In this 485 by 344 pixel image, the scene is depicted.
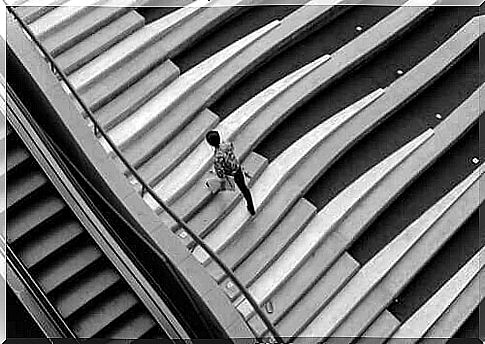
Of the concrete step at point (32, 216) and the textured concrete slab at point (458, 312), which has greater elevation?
the concrete step at point (32, 216)

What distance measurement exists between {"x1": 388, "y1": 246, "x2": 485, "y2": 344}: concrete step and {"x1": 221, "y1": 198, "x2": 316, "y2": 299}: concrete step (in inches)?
59.5

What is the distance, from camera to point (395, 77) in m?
10.3

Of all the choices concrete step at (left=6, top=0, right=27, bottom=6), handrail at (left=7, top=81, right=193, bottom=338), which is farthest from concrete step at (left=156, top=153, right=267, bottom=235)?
concrete step at (left=6, top=0, right=27, bottom=6)

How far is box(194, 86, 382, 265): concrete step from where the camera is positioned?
8609mm

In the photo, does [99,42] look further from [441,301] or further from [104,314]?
[441,301]

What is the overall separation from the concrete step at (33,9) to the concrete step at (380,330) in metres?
5.15

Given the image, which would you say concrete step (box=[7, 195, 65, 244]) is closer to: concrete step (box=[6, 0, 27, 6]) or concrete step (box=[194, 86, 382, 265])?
concrete step (box=[194, 86, 382, 265])

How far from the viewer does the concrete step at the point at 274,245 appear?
8.48 metres

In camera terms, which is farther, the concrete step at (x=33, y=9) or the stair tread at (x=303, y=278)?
the concrete step at (x=33, y=9)

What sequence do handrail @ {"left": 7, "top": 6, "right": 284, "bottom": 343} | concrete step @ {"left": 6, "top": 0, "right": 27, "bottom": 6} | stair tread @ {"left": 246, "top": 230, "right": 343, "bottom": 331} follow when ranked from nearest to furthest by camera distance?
handrail @ {"left": 7, "top": 6, "right": 284, "bottom": 343} < stair tread @ {"left": 246, "top": 230, "right": 343, "bottom": 331} < concrete step @ {"left": 6, "top": 0, "right": 27, "bottom": 6}

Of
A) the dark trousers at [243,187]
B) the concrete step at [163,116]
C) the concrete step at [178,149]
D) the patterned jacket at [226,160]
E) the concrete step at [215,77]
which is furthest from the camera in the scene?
the concrete step at [215,77]

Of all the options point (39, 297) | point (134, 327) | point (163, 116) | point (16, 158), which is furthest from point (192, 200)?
point (39, 297)

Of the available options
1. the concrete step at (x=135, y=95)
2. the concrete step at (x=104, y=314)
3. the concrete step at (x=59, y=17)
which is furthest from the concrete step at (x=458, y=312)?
the concrete step at (x=59, y=17)

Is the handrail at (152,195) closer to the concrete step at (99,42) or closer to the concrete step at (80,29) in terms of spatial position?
the concrete step at (99,42)
